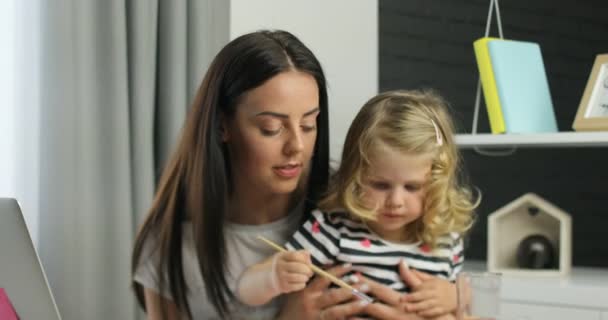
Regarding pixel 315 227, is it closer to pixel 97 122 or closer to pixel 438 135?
pixel 438 135

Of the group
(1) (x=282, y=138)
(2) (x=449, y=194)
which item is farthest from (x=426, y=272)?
(1) (x=282, y=138)

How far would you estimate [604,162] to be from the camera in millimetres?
3934

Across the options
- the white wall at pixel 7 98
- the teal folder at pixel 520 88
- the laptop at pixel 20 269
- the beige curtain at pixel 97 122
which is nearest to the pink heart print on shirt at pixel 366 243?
the laptop at pixel 20 269

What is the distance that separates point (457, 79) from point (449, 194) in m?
A: 2.20

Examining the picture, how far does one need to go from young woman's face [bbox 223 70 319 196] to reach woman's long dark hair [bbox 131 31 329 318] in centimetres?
2

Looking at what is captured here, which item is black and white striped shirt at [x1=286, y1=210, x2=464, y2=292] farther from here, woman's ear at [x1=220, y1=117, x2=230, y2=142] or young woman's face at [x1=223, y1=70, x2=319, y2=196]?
woman's ear at [x1=220, y1=117, x2=230, y2=142]

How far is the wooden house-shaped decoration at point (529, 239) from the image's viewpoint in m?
2.66

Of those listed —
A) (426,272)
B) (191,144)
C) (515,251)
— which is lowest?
(515,251)

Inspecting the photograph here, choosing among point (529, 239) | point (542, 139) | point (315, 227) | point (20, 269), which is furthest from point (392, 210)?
point (529, 239)

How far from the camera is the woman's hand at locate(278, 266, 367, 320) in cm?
158

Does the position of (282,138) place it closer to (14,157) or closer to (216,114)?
(216,114)

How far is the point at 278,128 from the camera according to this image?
1517 mm

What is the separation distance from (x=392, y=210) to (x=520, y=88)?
126cm

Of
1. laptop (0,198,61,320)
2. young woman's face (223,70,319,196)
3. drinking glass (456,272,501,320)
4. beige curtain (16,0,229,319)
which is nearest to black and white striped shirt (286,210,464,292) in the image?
young woman's face (223,70,319,196)
